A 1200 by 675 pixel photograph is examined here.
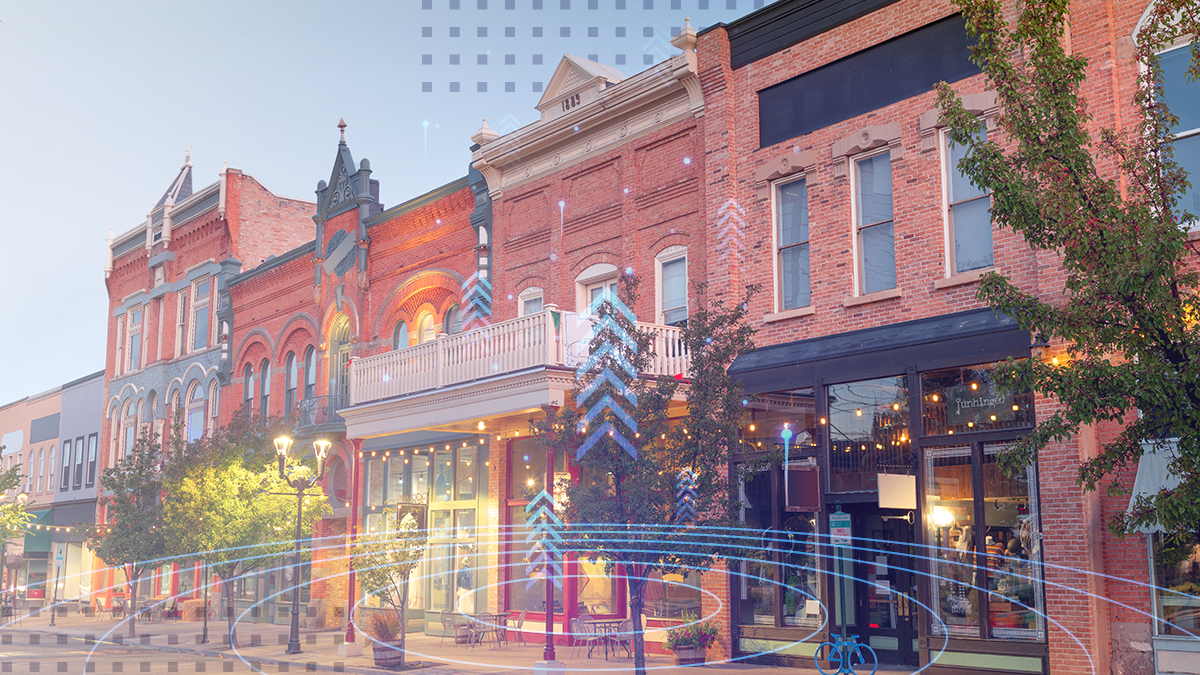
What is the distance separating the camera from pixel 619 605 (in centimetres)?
2170

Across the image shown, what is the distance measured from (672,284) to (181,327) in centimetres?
2782

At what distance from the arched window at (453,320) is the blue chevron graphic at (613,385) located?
40.0 feet

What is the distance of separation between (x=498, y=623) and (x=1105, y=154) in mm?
16164

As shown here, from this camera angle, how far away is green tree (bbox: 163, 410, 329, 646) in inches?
1065

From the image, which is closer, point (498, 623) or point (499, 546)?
point (498, 623)

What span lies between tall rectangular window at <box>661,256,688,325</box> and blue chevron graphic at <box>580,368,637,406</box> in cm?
563

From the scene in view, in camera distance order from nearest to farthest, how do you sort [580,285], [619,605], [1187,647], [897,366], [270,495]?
[1187,647] < [897,366] < [619,605] < [580,285] < [270,495]

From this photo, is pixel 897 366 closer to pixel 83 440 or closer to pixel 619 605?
pixel 619 605

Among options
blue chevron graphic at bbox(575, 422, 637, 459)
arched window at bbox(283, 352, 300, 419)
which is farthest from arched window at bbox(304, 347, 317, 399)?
blue chevron graphic at bbox(575, 422, 637, 459)

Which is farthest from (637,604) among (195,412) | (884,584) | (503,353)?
(195,412)

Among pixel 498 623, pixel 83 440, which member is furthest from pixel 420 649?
pixel 83 440

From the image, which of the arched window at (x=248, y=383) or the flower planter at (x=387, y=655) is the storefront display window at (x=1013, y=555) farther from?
the arched window at (x=248, y=383)

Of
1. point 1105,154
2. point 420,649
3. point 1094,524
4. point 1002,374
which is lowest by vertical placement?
point 420,649

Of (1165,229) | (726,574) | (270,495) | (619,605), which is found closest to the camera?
(1165,229)
